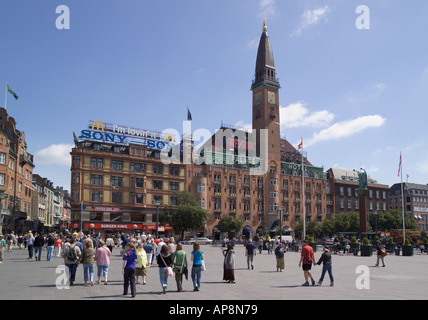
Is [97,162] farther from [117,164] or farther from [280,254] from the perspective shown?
[280,254]

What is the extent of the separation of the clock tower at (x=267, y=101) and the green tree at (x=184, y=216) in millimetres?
29987

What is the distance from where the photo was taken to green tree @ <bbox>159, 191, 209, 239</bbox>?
66.8 m

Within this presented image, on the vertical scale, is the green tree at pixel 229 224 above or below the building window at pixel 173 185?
below

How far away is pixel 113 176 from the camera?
6906 cm

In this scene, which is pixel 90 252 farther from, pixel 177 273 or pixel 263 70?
pixel 263 70

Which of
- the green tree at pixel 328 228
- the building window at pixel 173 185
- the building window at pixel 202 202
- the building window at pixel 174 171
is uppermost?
the building window at pixel 174 171

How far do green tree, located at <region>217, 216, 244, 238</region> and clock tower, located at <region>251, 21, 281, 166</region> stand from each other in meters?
19.8

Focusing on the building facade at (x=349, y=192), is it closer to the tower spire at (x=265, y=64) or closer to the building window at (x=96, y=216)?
the tower spire at (x=265, y=64)

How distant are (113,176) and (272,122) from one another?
41.2 metres

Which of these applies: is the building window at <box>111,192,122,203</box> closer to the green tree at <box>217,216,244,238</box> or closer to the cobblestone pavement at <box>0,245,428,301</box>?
the green tree at <box>217,216,244,238</box>

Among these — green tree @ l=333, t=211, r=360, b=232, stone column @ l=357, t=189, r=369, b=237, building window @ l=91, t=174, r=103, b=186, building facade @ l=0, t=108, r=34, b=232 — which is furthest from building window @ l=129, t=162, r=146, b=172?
green tree @ l=333, t=211, r=360, b=232

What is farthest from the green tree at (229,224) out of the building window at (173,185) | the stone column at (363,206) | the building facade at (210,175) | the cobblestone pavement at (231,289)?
the cobblestone pavement at (231,289)

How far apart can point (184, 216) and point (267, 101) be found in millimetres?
38990

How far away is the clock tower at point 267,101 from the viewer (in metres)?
93.6
